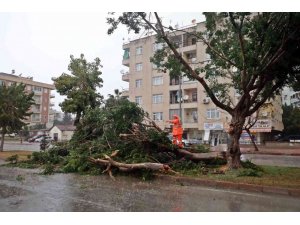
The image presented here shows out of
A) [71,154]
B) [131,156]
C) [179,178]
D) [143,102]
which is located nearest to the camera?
[179,178]

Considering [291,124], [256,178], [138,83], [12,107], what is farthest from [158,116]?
[256,178]

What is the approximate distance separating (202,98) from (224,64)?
1181 inches

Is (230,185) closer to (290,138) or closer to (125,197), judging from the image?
(125,197)

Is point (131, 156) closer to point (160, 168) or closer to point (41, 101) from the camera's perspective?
point (160, 168)

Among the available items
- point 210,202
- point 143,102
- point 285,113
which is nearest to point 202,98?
point 143,102

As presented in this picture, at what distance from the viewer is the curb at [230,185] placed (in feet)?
25.9

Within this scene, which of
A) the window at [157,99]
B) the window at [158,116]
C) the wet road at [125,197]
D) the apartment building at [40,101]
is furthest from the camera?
the apartment building at [40,101]

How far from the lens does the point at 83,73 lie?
25984mm

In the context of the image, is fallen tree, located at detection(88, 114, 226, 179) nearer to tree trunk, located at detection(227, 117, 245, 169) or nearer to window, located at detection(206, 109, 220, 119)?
tree trunk, located at detection(227, 117, 245, 169)

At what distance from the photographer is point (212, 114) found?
41562mm

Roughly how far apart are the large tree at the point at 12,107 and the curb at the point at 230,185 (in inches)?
604

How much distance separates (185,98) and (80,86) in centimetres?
2107

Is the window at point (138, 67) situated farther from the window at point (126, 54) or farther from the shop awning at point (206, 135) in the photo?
the shop awning at point (206, 135)

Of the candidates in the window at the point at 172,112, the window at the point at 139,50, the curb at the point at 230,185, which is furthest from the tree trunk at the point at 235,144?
the window at the point at 139,50
